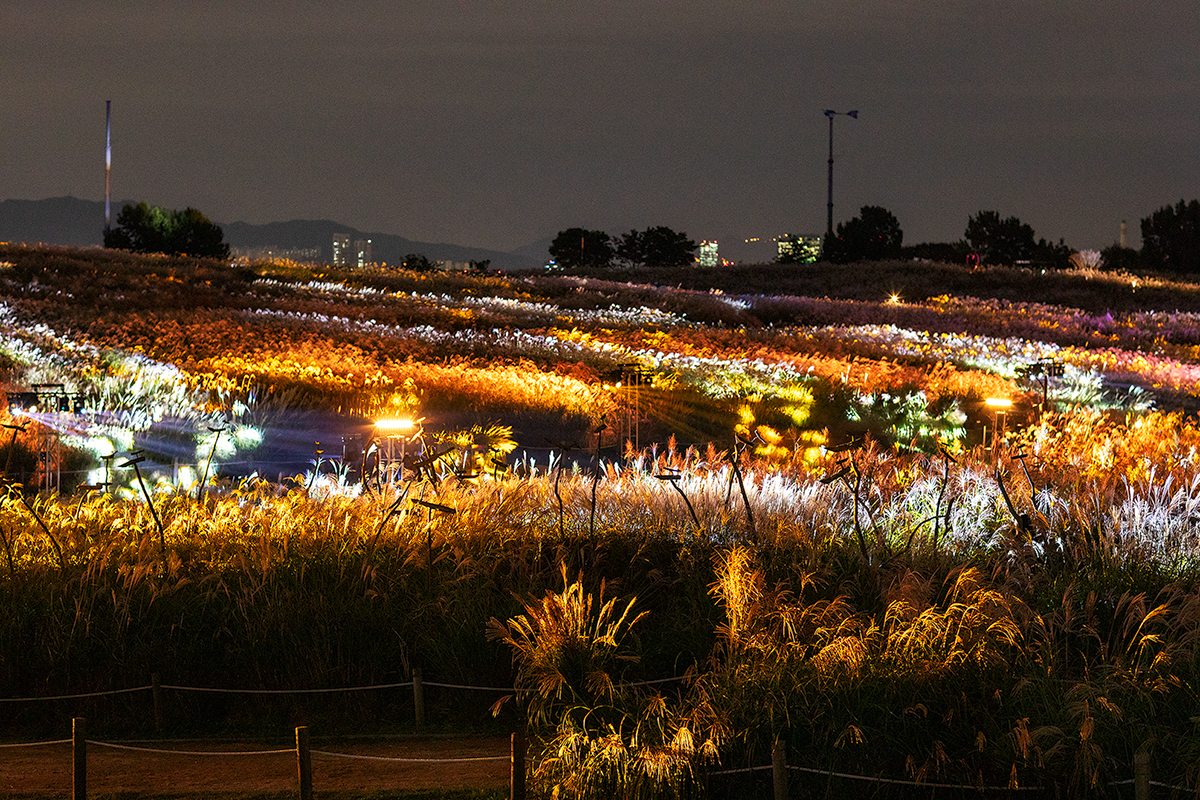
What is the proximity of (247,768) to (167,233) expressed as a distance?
5683 centimetres

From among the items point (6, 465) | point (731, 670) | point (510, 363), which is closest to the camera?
point (731, 670)

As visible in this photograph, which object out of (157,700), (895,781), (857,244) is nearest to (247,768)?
(157,700)

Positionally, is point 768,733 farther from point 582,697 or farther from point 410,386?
point 410,386

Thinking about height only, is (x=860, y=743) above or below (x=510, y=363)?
below

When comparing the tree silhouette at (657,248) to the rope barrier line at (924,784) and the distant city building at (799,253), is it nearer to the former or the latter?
the distant city building at (799,253)

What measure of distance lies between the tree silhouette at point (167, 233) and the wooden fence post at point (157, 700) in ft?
177

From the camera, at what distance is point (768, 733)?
4.80 metres

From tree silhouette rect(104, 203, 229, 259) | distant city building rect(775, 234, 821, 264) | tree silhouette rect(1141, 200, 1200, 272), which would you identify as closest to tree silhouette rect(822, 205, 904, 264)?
distant city building rect(775, 234, 821, 264)

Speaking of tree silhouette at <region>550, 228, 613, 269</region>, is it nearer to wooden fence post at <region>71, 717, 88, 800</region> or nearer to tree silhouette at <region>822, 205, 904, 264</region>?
tree silhouette at <region>822, 205, 904, 264</region>

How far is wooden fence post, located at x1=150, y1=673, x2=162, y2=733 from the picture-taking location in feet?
18.0

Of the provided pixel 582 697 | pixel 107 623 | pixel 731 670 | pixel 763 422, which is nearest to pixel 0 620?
pixel 107 623

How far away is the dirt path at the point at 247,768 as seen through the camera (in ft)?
15.8

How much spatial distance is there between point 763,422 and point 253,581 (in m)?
10.3

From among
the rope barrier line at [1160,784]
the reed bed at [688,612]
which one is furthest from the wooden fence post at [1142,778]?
the reed bed at [688,612]
